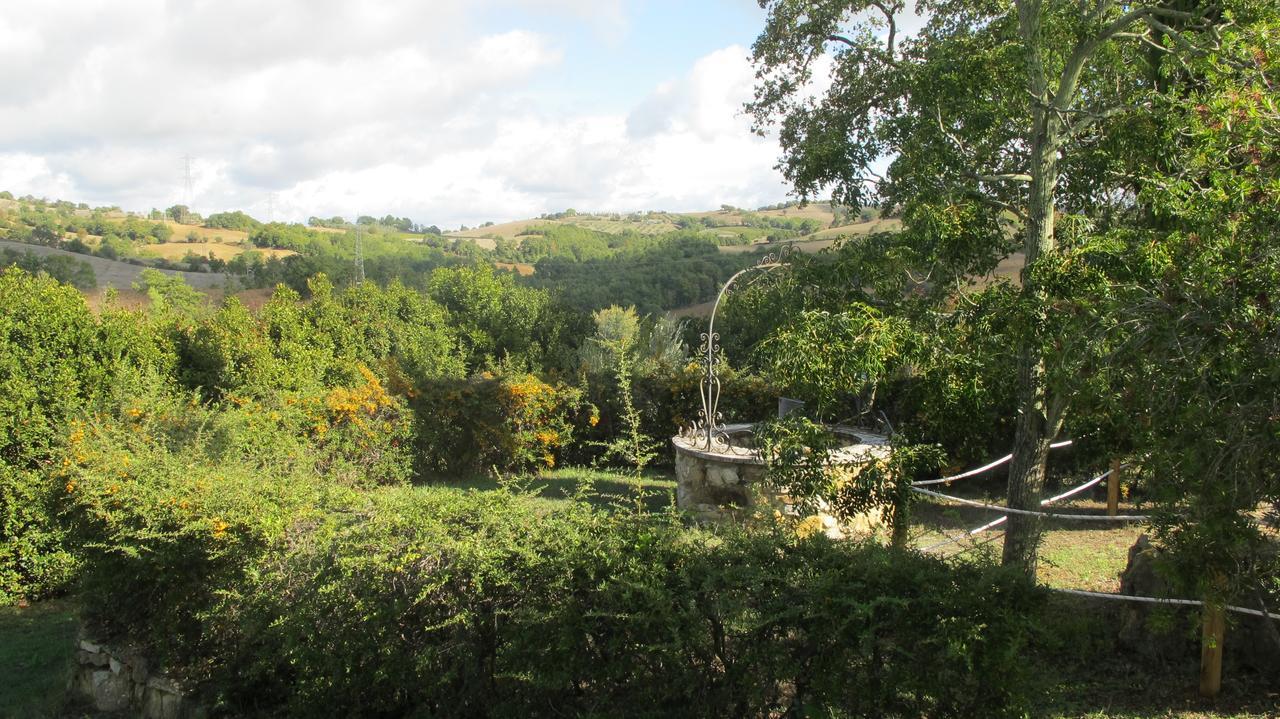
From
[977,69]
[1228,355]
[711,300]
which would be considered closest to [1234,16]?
[977,69]

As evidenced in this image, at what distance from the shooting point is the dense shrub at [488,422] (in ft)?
37.0

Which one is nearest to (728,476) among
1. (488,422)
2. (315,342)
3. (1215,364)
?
(488,422)

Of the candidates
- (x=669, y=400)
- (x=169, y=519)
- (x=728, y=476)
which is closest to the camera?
(x=169, y=519)

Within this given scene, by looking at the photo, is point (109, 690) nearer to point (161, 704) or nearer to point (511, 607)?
point (161, 704)

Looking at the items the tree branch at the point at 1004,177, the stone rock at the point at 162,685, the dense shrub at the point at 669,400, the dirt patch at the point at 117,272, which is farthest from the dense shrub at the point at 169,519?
the dirt patch at the point at 117,272

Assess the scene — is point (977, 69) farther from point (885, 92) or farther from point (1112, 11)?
point (885, 92)

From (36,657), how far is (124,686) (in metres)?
1.83

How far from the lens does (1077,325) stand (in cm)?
340

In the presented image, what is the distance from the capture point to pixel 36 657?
255 inches

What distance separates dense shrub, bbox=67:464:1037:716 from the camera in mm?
3182

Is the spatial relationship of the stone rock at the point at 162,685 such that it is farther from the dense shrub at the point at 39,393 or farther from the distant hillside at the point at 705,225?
the distant hillside at the point at 705,225

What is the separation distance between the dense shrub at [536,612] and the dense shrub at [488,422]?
6.00 m

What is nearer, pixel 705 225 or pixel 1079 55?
pixel 1079 55

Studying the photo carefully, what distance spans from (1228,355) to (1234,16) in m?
3.20
